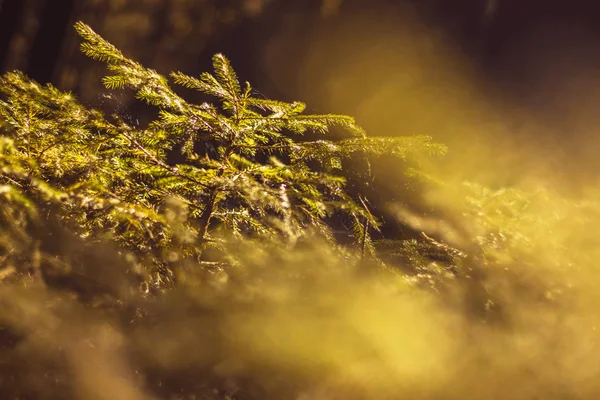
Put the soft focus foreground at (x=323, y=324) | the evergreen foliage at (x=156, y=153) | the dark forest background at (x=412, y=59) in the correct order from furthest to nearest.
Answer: the dark forest background at (x=412, y=59) → the evergreen foliage at (x=156, y=153) → the soft focus foreground at (x=323, y=324)

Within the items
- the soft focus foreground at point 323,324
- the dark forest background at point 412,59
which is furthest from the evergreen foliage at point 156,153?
the dark forest background at point 412,59

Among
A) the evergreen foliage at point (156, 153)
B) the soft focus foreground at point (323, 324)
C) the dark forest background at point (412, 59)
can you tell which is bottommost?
the soft focus foreground at point (323, 324)

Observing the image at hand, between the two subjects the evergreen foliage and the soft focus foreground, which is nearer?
the soft focus foreground

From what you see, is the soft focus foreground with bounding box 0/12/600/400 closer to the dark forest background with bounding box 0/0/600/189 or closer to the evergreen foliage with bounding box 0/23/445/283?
the evergreen foliage with bounding box 0/23/445/283

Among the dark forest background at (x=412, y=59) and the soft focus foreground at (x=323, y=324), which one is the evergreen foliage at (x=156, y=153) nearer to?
the soft focus foreground at (x=323, y=324)

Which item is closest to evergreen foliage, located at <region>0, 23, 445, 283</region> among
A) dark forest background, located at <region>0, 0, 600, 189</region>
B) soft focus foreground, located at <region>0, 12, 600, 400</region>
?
soft focus foreground, located at <region>0, 12, 600, 400</region>

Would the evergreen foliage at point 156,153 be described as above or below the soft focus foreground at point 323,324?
above

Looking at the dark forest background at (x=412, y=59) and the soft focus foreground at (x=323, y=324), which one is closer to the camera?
the soft focus foreground at (x=323, y=324)

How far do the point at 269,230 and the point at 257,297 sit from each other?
76 cm

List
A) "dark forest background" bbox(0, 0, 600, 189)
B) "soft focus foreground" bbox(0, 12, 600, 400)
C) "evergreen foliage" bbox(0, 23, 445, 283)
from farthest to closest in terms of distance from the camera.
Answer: "dark forest background" bbox(0, 0, 600, 189) < "evergreen foliage" bbox(0, 23, 445, 283) < "soft focus foreground" bbox(0, 12, 600, 400)

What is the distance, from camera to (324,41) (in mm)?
5348

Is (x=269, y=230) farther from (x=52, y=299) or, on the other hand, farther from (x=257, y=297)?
(x=52, y=299)

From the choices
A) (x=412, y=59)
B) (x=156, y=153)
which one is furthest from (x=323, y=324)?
(x=412, y=59)

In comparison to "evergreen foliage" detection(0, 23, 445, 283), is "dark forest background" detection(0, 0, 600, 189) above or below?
above
